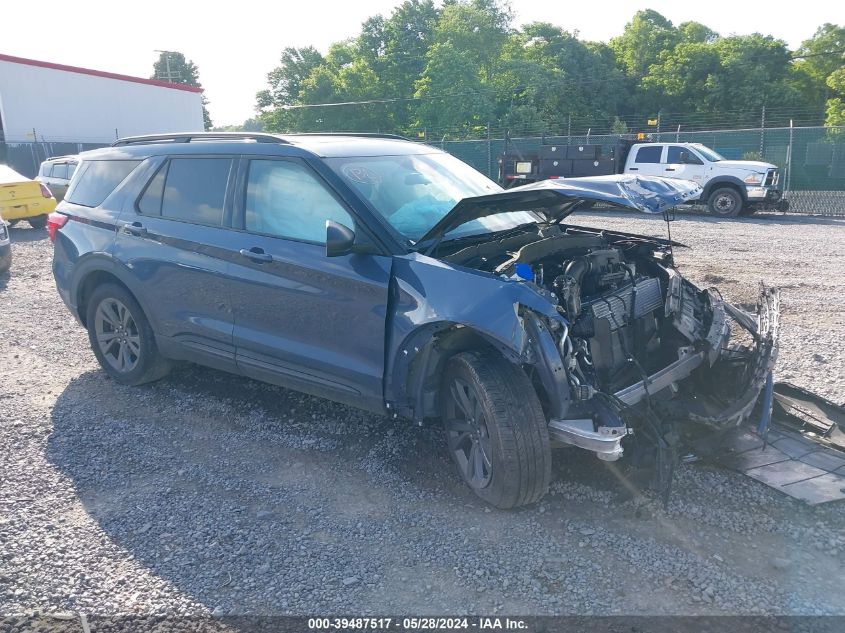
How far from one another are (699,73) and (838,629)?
46864 mm

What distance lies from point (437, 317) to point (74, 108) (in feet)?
127

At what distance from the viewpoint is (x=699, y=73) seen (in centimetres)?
4400

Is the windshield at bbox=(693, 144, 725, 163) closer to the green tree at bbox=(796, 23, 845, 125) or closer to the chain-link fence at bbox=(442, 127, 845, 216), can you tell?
the chain-link fence at bbox=(442, 127, 845, 216)

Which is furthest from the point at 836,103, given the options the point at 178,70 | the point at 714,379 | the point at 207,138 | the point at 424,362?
the point at 178,70

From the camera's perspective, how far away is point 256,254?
4527 millimetres

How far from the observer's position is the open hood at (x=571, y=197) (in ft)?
12.8

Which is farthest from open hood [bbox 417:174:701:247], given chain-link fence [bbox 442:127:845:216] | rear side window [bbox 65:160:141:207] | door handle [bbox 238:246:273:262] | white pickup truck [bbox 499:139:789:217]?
chain-link fence [bbox 442:127:845:216]

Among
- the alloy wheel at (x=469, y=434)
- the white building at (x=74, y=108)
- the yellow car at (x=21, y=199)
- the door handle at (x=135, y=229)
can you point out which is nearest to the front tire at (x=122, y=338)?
the door handle at (x=135, y=229)

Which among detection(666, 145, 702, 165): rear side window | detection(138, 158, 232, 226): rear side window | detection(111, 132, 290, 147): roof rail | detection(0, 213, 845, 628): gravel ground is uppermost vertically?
detection(666, 145, 702, 165): rear side window

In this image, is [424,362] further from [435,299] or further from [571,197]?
[571,197]

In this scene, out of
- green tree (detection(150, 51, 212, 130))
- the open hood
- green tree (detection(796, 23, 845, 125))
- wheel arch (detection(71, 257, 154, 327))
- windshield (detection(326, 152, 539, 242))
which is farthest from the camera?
green tree (detection(150, 51, 212, 130))

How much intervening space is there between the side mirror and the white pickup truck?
44.1ft

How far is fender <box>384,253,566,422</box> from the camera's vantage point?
135 inches

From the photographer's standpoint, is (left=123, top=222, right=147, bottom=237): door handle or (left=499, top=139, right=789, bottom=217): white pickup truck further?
(left=499, top=139, right=789, bottom=217): white pickup truck
